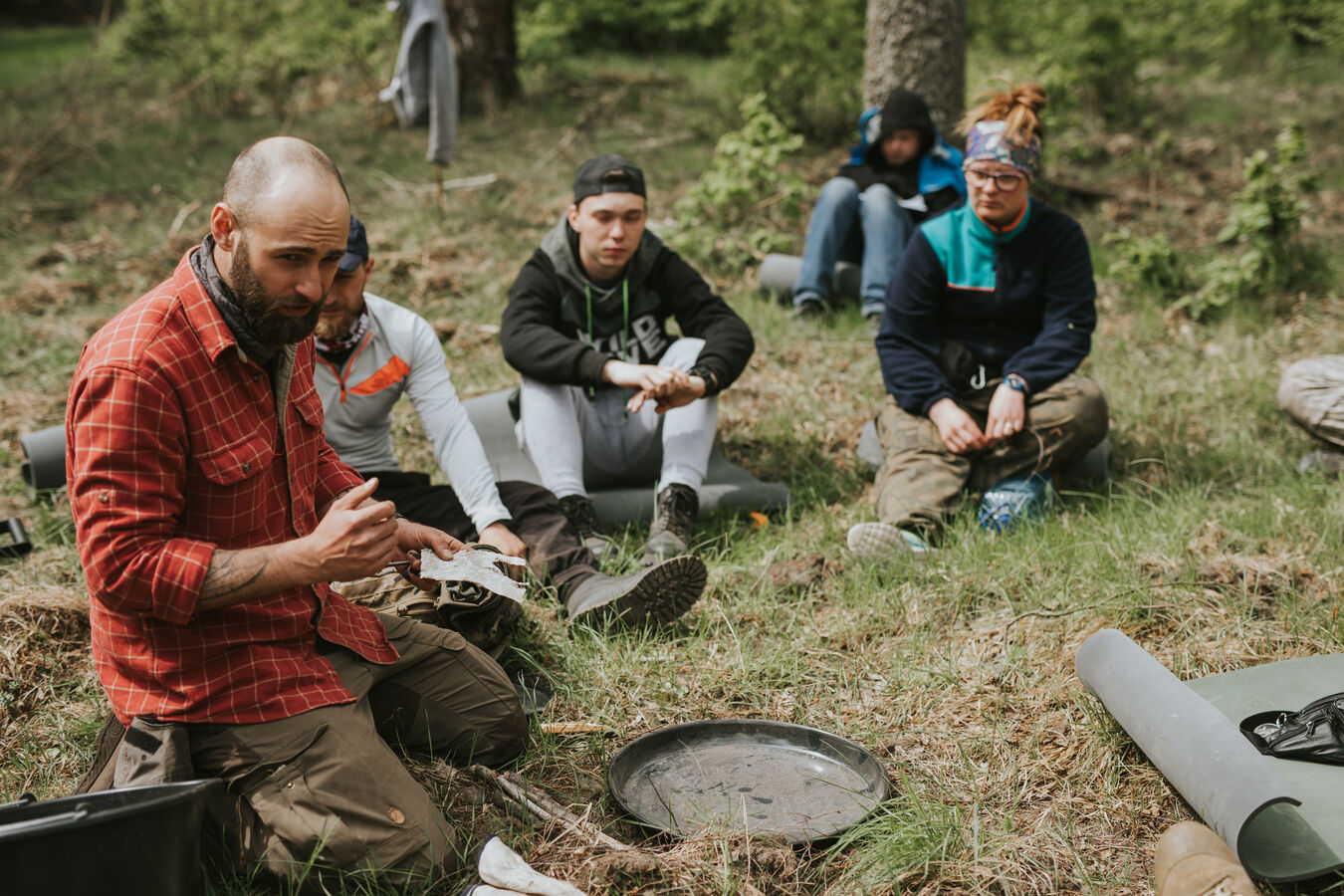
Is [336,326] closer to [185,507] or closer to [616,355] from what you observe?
[616,355]

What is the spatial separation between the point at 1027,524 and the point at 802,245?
152 inches

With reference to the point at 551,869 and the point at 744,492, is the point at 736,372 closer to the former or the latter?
the point at 744,492

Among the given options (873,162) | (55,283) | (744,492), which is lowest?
(744,492)

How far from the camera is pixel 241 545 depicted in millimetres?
2295

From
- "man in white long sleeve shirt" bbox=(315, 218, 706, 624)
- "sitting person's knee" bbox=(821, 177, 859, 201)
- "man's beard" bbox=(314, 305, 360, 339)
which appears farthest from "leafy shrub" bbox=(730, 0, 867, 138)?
"man's beard" bbox=(314, 305, 360, 339)

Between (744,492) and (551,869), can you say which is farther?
(744,492)

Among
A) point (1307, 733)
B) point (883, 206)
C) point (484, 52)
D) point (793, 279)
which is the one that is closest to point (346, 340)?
point (1307, 733)

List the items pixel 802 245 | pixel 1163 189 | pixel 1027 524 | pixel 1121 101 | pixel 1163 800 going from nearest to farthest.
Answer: pixel 1163 800, pixel 1027 524, pixel 802 245, pixel 1163 189, pixel 1121 101

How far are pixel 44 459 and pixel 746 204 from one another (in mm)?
4707

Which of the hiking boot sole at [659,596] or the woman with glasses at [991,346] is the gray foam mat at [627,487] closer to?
the woman with glasses at [991,346]

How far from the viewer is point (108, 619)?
7.18ft

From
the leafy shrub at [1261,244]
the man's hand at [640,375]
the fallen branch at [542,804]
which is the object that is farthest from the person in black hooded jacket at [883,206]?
the fallen branch at [542,804]

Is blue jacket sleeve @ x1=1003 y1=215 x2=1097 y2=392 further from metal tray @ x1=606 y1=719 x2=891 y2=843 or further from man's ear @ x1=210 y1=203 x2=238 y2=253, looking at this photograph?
man's ear @ x1=210 y1=203 x2=238 y2=253

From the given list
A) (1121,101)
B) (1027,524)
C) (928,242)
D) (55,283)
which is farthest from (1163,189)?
(55,283)
